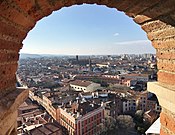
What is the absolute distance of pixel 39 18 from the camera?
1834 mm

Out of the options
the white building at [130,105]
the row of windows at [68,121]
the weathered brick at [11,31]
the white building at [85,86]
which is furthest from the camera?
the white building at [85,86]

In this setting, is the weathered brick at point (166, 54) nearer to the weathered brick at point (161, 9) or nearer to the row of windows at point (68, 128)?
the weathered brick at point (161, 9)

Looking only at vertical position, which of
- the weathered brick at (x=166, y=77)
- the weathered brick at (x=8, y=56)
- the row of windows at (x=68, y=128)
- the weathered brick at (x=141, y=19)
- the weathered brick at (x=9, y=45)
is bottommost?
the row of windows at (x=68, y=128)

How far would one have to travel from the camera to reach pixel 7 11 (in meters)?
1.43

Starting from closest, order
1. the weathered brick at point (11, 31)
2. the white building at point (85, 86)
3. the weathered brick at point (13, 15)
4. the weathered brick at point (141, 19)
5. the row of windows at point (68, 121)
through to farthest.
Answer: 1. the weathered brick at point (13, 15)
2. the weathered brick at point (11, 31)
3. the weathered brick at point (141, 19)
4. the row of windows at point (68, 121)
5. the white building at point (85, 86)

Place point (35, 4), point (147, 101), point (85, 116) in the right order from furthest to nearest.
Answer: point (147, 101) → point (85, 116) → point (35, 4)

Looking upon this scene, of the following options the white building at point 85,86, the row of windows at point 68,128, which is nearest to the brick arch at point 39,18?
the row of windows at point 68,128

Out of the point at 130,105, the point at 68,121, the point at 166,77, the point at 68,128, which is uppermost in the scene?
the point at 166,77

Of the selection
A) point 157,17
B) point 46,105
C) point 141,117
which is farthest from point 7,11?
point 46,105

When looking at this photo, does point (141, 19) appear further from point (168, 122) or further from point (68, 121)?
point (68, 121)

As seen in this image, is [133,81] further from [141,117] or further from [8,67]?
[8,67]

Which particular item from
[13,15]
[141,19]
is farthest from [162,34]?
[13,15]

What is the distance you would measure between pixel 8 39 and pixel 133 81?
3925 cm

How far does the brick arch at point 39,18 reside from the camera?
1520mm
